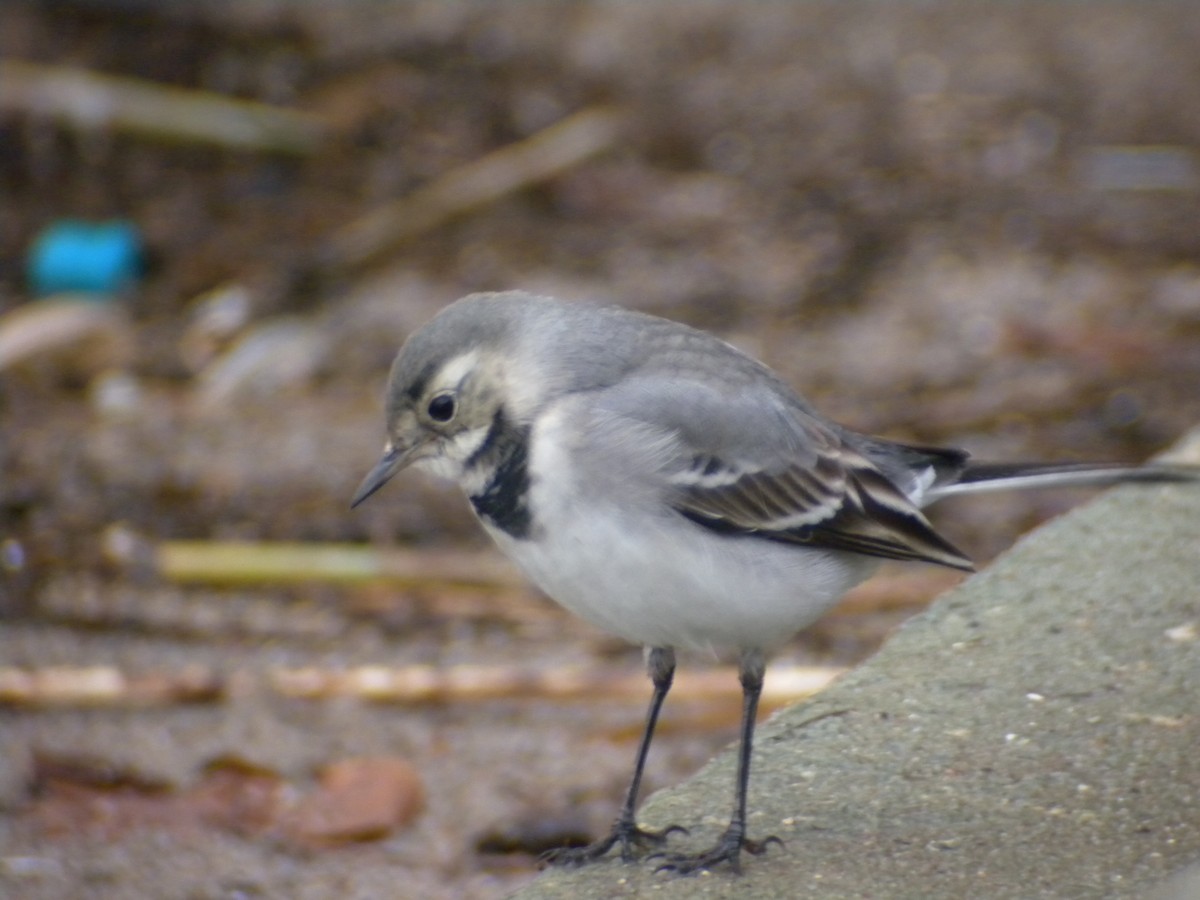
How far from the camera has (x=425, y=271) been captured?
355 inches

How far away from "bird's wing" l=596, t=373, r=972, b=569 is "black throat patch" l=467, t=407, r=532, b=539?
0.79ft

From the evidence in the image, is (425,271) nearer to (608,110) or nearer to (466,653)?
(608,110)

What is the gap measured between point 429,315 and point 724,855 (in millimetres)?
5004

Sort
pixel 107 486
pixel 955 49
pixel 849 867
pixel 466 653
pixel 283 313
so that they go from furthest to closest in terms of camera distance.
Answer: pixel 955 49 → pixel 283 313 → pixel 107 486 → pixel 466 653 → pixel 849 867

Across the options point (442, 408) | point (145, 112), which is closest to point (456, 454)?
point (442, 408)

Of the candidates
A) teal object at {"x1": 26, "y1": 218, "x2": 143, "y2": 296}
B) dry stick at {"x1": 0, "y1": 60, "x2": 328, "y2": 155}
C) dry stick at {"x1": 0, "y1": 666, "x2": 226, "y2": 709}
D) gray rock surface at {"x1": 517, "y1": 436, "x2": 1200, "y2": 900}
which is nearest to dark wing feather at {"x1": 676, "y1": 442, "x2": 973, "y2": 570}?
gray rock surface at {"x1": 517, "y1": 436, "x2": 1200, "y2": 900}

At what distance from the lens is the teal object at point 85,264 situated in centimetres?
899

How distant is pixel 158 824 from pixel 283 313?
12.7 ft

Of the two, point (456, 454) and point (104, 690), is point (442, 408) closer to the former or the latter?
point (456, 454)

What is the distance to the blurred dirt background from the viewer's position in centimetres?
546

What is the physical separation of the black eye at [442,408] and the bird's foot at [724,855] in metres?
1.17

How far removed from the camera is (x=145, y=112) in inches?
398

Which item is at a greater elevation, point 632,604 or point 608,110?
point 608,110

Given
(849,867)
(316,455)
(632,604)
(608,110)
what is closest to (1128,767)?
(849,867)
